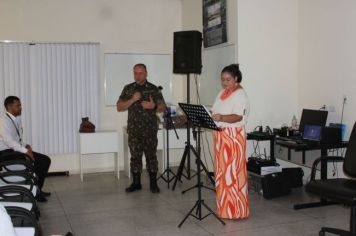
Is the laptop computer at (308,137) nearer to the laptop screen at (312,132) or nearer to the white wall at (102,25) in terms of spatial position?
the laptop screen at (312,132)

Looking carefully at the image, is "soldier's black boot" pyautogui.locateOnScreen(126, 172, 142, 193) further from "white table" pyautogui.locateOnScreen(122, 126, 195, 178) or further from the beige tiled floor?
"white table" pyautogui.locateOnScreen(122, 126, 195, 178)

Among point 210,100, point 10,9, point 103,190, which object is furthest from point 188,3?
point 103,190

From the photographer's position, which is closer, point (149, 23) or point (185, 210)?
point (185, 210)

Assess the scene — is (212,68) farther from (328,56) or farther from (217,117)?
(217,117)

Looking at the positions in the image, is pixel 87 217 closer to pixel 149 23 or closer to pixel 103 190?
pixel 103 190

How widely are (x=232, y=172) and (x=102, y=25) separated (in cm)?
390

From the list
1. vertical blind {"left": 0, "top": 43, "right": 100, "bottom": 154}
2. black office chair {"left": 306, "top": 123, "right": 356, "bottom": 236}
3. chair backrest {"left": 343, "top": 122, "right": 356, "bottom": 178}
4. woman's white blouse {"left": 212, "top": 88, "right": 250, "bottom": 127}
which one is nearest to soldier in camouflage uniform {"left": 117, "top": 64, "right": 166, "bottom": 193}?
woman's white blouse {"left": 212, "top": 88, "right": 250, "bottom": 127}

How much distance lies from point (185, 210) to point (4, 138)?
2.21 m

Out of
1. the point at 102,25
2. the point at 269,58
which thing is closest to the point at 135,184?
the point at 269,58

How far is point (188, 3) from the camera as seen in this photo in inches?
277

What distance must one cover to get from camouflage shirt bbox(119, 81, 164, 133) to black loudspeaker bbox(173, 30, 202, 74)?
522mm

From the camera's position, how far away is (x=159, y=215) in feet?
14.6

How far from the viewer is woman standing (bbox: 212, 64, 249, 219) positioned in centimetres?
412

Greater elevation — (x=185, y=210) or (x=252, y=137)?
(x=252, y=137)
